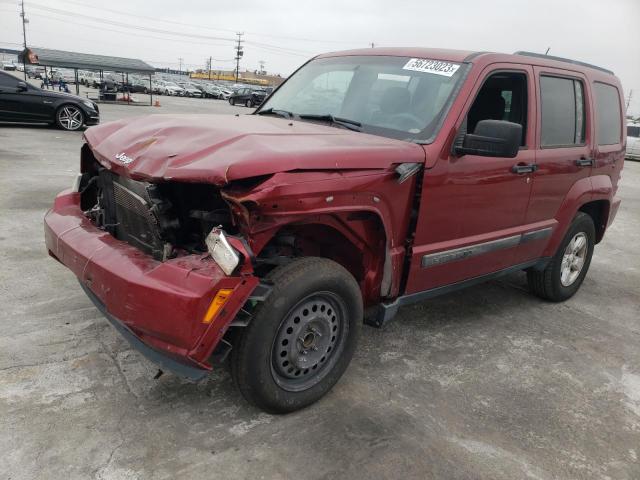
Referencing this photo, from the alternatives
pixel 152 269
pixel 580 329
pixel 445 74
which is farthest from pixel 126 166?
pixel 580 329

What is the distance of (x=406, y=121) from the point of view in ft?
10.9

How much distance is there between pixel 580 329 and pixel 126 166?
3769mm

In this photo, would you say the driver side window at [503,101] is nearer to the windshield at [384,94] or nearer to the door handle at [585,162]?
the windshield at [384,94]

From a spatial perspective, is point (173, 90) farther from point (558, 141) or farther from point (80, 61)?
point (558, 141)

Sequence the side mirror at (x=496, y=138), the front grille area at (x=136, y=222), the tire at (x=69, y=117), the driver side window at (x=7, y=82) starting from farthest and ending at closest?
the tire at (x=69, y=117), the driver side window at (x=7, y=82), the side mirror at (x=496, y=138), the front grille area at (x=136, y=222)

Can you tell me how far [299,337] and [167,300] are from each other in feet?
2.55

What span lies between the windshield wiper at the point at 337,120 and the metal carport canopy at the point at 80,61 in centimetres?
3082

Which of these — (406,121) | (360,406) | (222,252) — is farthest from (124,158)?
(360,406)

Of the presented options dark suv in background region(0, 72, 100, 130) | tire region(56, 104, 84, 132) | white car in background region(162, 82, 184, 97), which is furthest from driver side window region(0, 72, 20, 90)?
white car in background region(162, 82, 184, 97)

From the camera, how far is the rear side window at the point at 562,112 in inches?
A: 155

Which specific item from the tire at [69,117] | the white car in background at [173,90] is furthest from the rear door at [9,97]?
the white car in background at [173,90]

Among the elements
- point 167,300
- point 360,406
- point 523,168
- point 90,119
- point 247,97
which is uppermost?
point 523,168

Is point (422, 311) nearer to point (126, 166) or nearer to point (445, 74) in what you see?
point (445, 74)

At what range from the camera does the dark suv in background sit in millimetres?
12766
